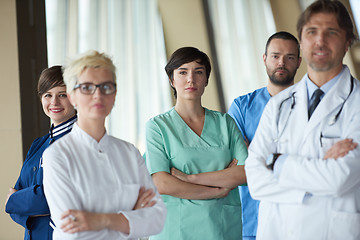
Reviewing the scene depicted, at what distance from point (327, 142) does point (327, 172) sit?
150 millimetres

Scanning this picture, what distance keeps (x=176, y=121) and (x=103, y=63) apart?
784 mm

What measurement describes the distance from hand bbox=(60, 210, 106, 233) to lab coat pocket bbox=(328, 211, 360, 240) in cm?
86

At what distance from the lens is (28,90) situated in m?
3.73

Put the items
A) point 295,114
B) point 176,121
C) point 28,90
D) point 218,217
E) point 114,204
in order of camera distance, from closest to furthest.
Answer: point 114,204 < point 295,114 < point 218,217 < point 176,121 < point 28,90

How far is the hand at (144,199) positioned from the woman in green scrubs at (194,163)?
1.56ft

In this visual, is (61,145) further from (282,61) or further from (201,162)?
(282,61)

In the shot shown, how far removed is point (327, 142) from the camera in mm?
1627

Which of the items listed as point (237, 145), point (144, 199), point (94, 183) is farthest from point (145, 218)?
point (237, 145)

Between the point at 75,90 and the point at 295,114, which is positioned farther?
the point at 295,114

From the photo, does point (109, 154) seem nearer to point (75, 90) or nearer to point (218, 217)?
point (75, 90)

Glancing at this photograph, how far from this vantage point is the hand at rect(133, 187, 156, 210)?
1.48 metres

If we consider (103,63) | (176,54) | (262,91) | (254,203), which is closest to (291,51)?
(262,91)

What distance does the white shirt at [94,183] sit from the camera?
137 centimetres

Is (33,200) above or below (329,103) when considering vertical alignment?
below
